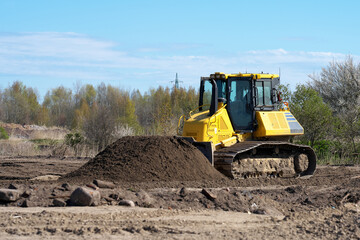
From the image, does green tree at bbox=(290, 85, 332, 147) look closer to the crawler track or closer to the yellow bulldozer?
the crawler track

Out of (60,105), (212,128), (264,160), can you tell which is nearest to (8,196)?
(212,128)

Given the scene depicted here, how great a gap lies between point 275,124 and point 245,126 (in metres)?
Result: 0.92

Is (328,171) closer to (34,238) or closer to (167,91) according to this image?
(34,238)

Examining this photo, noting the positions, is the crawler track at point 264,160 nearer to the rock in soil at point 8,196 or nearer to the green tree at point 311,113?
the green tree at point 311,113

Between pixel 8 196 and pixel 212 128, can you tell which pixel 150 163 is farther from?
pixel 8 196

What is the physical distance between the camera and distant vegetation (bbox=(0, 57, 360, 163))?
887 inches

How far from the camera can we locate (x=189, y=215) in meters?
8.89

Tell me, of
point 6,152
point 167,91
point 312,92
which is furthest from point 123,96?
point 312,92

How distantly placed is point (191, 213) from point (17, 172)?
343 inches

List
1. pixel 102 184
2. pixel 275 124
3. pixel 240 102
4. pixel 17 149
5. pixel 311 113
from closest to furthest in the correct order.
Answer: pixel 102 184 → pixel 240 102 → pixel 275 124 → pixel 311 113 → pixel 17 149

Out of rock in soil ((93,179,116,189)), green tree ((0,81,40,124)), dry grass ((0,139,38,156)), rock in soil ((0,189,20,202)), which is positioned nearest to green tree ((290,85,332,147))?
dry grass ((0,139,38,156))

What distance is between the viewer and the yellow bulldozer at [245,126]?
14.8 metres

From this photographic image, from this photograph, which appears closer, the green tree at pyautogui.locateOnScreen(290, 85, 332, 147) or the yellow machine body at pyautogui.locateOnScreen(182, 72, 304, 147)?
the yellow machine body at pyautogui.locateOnScreen(182, 72, 304, 147)

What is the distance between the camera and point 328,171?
17.4m
